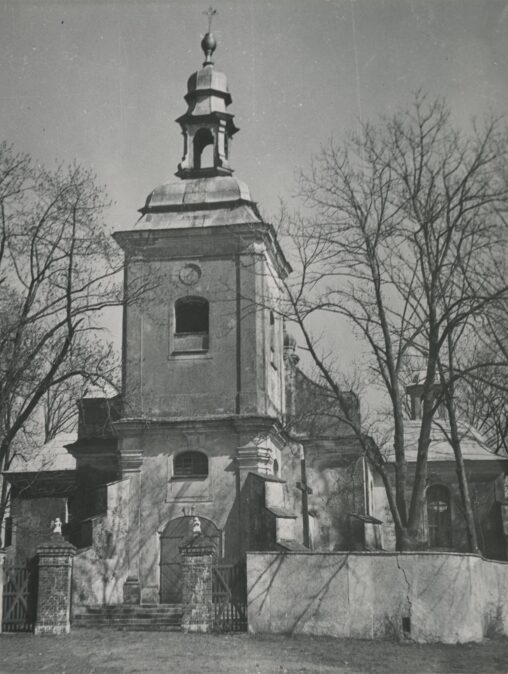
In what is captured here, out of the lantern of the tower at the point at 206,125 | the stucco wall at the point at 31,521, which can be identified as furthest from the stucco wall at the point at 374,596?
the stucco wall at the point at 31,521

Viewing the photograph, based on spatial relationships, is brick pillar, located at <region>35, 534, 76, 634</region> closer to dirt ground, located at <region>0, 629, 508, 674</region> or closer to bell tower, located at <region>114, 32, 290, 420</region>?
dirt ground, located at <region>0, 629, 508, 674</region>

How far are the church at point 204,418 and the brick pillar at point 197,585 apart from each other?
3330mm

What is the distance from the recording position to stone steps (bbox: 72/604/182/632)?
18641 millimetres

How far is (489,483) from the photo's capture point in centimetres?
3088

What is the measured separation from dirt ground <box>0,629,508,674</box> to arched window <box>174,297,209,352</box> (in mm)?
8691

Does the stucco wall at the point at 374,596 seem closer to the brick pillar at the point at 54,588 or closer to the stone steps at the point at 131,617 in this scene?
the stone steps at the point at 131,617

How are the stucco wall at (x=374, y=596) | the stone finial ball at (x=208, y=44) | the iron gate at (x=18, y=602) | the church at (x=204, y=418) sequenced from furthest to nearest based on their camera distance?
the stone finial ball at (x=208, y=44) → the church at (x=204, y=418) → the iron gate at (x=18, y=602) → the stucco wall at (x=374, y=596)

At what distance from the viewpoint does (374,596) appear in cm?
1537

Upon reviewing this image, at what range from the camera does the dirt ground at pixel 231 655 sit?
12961 mm

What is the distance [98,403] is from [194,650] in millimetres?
11549

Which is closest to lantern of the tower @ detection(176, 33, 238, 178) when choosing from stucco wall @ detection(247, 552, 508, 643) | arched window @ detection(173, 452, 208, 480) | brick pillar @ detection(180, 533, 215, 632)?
arched window @ detection(173, 452, 208, 480)

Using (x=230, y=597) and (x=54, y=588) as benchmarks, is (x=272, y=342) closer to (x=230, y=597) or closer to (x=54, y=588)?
(x=230, y=597)

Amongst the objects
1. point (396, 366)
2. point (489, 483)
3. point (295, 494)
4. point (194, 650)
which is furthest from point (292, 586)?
Answer: point (489, 483)

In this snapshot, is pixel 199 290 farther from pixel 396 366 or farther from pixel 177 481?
pixel 396 366
